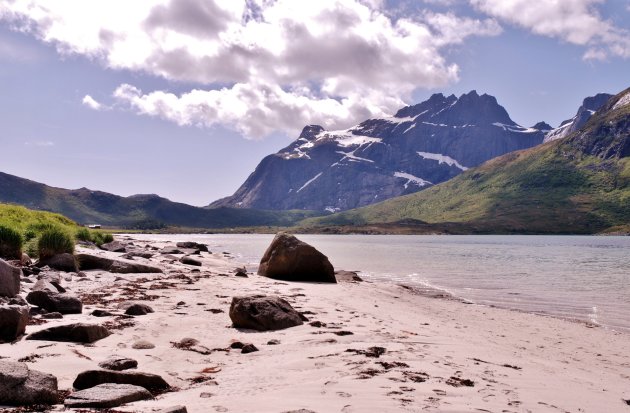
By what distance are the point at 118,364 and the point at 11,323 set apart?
2949 millimetres

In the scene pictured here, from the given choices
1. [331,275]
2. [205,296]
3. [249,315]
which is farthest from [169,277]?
[249,315]

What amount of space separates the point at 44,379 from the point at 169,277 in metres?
18.8

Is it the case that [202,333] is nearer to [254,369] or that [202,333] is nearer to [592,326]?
[254,369]

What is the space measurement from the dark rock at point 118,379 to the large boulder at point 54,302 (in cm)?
621

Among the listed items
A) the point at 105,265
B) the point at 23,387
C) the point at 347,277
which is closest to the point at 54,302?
the point at 23,387

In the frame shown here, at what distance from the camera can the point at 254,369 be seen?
333 inches

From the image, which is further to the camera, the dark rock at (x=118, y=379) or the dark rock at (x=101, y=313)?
the dark rock at (x=101, y=313)

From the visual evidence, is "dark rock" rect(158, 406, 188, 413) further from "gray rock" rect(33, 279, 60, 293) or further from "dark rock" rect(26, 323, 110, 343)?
"gray rock" rect(33, 279, 60, 293)

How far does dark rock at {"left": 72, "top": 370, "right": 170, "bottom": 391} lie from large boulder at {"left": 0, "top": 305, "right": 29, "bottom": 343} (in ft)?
10.4

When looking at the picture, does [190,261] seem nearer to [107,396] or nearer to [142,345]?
[142,345]

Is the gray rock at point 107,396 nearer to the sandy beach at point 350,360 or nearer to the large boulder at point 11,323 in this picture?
the sandy beach at point 350,360

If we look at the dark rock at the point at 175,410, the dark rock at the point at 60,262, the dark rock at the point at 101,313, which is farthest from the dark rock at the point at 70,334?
the dark rock at the point at 60,262

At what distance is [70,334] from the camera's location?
9.24 meters

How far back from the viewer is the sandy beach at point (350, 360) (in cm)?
678
